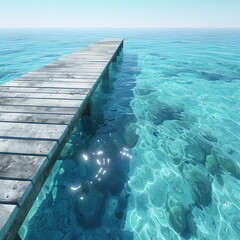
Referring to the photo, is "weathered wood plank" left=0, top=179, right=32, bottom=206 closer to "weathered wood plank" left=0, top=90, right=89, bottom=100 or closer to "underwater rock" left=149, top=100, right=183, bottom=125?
"weathered wood plank" left=0, top=90, right=89, bottom=100

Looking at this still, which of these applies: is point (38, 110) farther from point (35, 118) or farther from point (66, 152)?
point (66, 152)

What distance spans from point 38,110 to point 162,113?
15.3 feet

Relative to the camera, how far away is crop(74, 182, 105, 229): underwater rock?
321 centimetres

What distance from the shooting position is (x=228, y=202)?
3555 millimetres

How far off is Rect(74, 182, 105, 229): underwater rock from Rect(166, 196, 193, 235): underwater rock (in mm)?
1264

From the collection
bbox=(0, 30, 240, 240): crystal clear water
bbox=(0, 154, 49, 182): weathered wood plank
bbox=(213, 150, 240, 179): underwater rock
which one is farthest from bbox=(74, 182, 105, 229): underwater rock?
bbox=(213, 150, 240, 179): underwater rock

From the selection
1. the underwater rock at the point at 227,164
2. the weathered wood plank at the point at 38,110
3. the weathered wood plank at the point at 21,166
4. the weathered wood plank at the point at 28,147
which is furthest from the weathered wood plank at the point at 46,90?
the underwater rock at the point at 227,164

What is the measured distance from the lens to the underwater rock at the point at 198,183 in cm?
361

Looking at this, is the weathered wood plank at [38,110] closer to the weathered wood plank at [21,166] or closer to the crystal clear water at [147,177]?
the weathered wood plank at [21,166]

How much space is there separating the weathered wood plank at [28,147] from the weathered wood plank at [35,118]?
55 cm

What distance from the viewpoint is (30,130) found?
2691 mm

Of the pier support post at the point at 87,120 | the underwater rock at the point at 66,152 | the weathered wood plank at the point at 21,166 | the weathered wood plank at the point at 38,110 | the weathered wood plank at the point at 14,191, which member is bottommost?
the underwater rock at the point at 66,152

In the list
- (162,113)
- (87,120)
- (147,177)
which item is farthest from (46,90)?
(162,113)

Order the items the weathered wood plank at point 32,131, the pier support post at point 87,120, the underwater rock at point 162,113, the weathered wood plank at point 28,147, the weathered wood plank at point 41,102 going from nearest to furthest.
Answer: the weathered wood plank at point 28,147 → the weathered wood plank at point 32,131 → the weathered wood plank at point 41,102 → the pier support post at point 87,120 → the underwater rock at point 162,113
